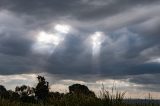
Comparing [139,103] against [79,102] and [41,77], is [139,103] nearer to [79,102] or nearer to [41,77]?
[79,102]

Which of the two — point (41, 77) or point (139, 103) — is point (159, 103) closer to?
point (139, 103)

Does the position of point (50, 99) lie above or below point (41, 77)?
below

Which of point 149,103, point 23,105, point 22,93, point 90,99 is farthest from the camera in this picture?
point 22,93

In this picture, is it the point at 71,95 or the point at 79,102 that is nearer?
the point at 79,102

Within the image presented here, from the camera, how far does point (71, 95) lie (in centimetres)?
2659

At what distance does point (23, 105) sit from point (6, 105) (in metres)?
1.70

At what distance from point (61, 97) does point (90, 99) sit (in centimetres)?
362

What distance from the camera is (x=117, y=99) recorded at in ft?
77.6

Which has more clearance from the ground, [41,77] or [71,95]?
[41,77]

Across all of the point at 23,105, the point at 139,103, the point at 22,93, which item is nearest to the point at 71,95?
the point at 23,105

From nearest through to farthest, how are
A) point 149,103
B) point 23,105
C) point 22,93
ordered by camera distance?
1. point 149,103
2. point 23,105
3. point 22,93

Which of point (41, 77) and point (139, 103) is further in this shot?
point (41, 77)

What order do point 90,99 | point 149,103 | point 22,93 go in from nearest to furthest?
point 149,103, point 90,99, point 22,93

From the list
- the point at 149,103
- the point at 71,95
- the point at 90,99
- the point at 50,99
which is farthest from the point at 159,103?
the point at 50,99
